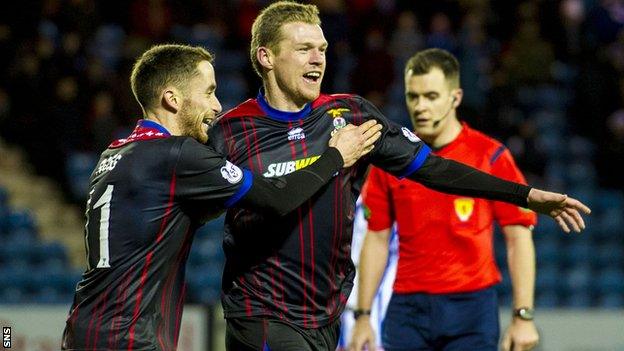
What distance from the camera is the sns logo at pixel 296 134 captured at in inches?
179

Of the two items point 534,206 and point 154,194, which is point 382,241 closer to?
point 534,206

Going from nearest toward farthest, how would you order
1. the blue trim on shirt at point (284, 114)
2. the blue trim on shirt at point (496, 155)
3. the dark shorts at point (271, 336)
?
→ the dark shorts at point (271, 336) < the blue trim on shirt at point (284, 114) < the blue trim on shirt at point (496, 155)

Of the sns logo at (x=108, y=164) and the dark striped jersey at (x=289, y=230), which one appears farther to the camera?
the dark striped jersey at (x=289, y=230)

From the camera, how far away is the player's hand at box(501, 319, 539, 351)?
5301mm

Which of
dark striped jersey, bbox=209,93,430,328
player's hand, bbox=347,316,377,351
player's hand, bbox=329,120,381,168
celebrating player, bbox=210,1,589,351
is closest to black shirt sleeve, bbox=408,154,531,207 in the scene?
celebrating player, bbox=210,1,589,351

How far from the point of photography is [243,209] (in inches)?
174

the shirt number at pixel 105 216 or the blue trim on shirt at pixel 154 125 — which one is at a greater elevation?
the blue trim on shirt at pixel 154 125

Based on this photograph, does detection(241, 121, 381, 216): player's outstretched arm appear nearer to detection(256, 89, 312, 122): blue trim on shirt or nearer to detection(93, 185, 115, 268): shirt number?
detection(256, 89, 312, 122): blue trim on shirt

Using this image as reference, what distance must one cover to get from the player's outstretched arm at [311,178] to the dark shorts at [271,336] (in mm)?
519

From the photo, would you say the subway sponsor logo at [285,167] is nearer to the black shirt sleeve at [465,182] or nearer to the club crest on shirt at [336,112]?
the club crest on shirt at [336,112]

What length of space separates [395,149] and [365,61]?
7.90m

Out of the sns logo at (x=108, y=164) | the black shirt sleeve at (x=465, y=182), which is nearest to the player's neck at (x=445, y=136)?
the black shirt sleeve at (x=465, y=182)

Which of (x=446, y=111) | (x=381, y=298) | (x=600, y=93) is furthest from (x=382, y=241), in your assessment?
(x=600, y=93)

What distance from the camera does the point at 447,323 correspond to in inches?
215
